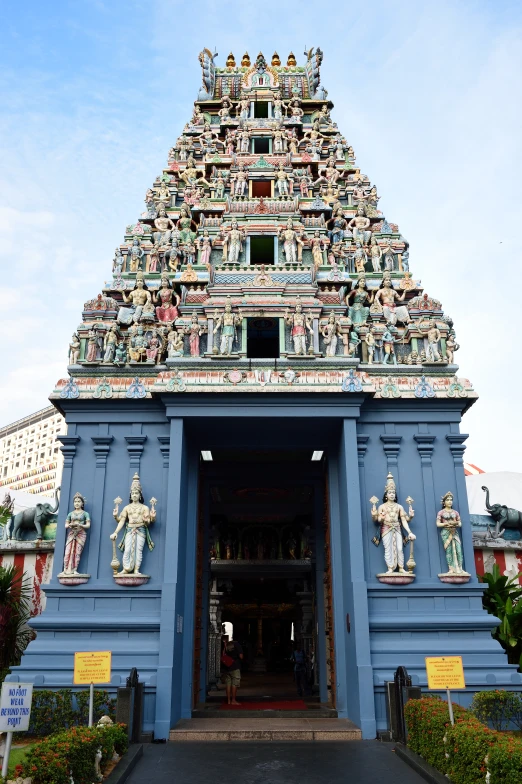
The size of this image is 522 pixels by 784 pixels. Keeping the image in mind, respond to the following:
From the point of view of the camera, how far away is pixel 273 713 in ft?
42.9

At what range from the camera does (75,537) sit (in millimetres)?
12938

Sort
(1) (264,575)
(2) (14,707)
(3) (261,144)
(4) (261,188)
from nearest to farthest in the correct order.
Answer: (2) (14,707)
(4) (261,188)
(3) (261,144)
(1) (264,575)

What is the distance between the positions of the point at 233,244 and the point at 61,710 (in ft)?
34.5

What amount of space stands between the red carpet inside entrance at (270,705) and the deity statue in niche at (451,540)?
4762 mm

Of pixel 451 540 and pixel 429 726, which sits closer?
pixel 429 726

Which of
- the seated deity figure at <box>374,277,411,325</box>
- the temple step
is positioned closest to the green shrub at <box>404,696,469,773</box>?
the temple step

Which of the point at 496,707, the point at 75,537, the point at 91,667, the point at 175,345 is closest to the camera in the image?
the point at 91,667

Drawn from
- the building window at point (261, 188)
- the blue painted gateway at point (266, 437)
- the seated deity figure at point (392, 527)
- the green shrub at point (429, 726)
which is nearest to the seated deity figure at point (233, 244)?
the blue painted gateway at point (266, 437)

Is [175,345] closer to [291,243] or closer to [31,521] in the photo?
[291,243]

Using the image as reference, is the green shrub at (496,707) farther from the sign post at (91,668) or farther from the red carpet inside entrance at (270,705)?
the sign post at (91,668)

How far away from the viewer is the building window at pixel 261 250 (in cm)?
1669

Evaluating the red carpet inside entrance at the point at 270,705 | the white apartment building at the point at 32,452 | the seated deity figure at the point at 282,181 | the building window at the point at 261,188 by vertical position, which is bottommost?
the red carpet inside entrance at the point at 270,705

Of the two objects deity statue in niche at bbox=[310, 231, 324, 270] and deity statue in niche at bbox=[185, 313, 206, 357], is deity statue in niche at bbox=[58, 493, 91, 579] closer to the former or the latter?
deity statue in niche at bbox=[185, 313, 206, 357]

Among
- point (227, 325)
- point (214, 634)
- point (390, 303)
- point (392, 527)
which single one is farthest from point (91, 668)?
point (214, 634)
